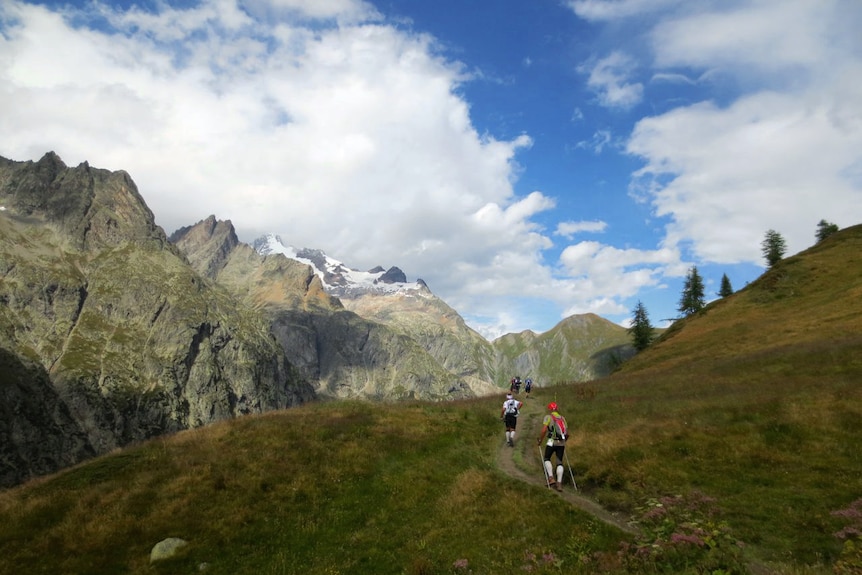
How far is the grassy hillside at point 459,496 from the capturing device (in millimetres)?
14383

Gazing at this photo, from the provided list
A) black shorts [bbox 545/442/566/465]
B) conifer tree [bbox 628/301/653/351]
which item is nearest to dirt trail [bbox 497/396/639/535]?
black shorts [bbox 545/442/566/465]

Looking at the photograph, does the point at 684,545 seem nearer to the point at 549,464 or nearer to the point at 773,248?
the point at 549,464

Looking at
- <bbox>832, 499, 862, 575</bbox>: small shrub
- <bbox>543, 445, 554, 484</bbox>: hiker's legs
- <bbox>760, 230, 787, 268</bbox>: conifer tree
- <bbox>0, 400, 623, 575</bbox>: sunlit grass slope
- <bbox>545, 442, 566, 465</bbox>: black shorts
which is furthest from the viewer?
<bbox>760, 230, 787, 268</bbox>: conifer tree

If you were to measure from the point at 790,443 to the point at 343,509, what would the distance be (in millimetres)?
20033

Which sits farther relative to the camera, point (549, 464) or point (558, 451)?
point (549, 464)

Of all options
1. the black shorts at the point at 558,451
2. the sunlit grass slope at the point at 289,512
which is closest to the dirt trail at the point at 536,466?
the sunlit grass slope at the point at 289,512

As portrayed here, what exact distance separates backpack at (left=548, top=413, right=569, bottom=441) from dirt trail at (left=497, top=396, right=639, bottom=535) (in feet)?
7.36

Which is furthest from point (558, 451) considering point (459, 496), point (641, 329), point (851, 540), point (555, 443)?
point (641, 329)

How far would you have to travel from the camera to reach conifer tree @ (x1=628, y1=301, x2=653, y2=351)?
11194 centimetres

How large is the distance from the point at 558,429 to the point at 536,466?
4.98 metres

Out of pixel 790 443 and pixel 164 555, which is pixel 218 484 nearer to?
pixel 164 555

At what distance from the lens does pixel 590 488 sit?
2092 centimetres

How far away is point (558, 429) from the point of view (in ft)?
68.9

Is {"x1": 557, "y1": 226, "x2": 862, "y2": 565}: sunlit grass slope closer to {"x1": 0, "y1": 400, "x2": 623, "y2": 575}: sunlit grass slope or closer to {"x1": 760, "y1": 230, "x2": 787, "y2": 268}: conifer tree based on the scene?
{"x1": 0, "y1": 400, "x2": 623, "y2": 575}: sunlit grass slope
